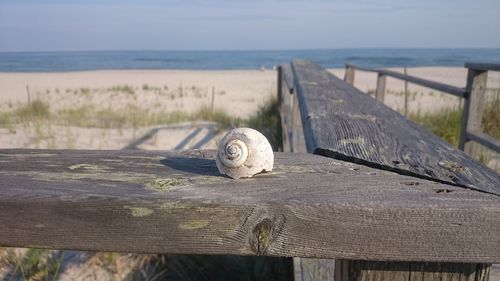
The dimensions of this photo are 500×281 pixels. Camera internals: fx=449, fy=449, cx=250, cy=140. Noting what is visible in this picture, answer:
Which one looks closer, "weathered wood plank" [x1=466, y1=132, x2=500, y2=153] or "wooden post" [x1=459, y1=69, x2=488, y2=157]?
"weathered wood plank" [x1=466, y1=132, x2=500, y2=153]

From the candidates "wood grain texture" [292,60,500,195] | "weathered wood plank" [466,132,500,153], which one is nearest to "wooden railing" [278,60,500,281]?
"wood grain texture" [292,60,500,195]

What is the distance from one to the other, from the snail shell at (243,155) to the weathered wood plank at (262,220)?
71 mm

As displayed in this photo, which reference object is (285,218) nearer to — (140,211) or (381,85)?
(140,211)

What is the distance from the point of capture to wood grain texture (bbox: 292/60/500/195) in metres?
0.87

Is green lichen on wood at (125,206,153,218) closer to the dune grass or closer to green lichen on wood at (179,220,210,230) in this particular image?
green lichen on wood at (179,220,210,230)

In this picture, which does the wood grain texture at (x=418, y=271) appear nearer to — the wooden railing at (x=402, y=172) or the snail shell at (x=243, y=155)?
the wooden railing at (x=402, y=172)

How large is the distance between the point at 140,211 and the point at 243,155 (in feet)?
0.75

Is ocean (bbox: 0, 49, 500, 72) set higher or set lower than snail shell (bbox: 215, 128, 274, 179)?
lower

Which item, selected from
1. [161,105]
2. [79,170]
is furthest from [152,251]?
[161,105]

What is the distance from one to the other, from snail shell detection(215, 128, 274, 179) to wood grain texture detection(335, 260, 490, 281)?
0.25m

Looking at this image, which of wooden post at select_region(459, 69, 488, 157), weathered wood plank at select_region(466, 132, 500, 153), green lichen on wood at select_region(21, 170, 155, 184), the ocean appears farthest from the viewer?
the ocean

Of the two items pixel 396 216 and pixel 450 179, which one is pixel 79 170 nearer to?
pixel 396 216

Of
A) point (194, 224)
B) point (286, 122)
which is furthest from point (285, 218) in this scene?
point (286, 122)

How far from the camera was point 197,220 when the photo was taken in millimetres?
744
